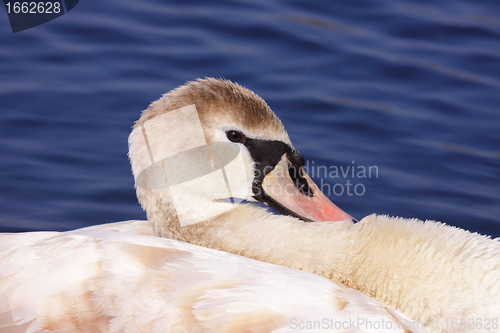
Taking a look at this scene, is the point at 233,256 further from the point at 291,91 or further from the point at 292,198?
the point at 291,91

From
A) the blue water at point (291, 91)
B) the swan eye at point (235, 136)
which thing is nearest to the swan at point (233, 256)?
the swan eye at point (235, 136)

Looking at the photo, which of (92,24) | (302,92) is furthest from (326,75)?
(92,24)

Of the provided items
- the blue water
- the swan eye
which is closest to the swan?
the swan eye

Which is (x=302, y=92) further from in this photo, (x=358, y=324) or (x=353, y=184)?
(x=358, y=324)

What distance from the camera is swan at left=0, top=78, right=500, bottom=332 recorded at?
234 cm

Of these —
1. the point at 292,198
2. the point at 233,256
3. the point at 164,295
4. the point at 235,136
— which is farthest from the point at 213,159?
the point at 164,295

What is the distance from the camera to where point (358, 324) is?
229 centimetres

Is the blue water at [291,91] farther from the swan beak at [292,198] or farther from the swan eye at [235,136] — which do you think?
the swan eye at [235,136]

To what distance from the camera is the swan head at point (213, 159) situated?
2820 mm

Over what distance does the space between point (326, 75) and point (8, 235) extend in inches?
168

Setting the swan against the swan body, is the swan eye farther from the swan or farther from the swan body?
the swan body

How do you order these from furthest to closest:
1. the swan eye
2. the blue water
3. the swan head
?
the blue water < the swan eye < the swan head

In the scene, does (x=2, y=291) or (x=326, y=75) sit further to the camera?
(x=326, y=75)

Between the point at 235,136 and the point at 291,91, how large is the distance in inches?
127
